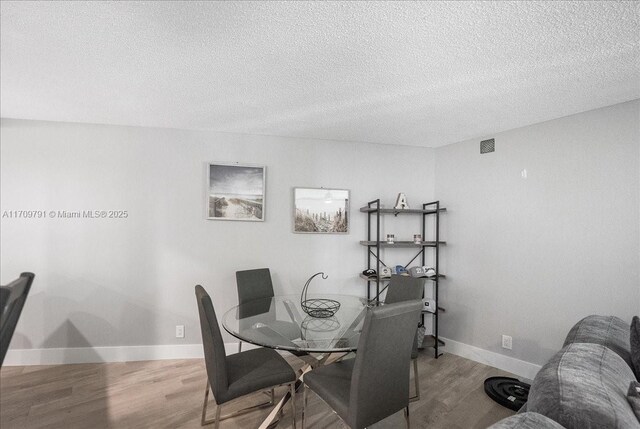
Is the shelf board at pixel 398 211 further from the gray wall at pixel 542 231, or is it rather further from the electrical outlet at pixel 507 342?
the electrical outlet at pixel 507 342

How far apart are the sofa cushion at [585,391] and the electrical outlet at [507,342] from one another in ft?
6.00

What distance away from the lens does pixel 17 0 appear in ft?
4.59

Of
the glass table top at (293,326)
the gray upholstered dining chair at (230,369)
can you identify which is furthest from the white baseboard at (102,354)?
the gray upholstered dining chair at (230,369)

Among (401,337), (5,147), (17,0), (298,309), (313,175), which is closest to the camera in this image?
(17,0)

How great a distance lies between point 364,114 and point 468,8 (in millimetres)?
1375

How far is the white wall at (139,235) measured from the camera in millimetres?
2998

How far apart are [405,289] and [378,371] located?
4.16 ft

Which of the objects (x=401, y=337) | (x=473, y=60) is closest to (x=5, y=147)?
(x=401, y=337)

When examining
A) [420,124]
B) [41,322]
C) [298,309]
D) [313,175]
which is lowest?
[41,322]

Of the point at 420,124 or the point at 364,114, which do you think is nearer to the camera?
the point at 364,114

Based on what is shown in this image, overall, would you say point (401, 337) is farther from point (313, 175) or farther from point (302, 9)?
point (313, 175)

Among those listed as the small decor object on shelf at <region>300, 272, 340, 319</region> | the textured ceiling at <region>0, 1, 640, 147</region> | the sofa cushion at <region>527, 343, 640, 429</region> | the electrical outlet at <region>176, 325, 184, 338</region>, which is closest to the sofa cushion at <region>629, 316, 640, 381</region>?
the sofa cushion at <region>527, 343, 640, 429</region>

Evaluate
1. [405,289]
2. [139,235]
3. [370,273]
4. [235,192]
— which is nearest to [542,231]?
[405,289]

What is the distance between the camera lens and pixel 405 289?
2.76 meters
